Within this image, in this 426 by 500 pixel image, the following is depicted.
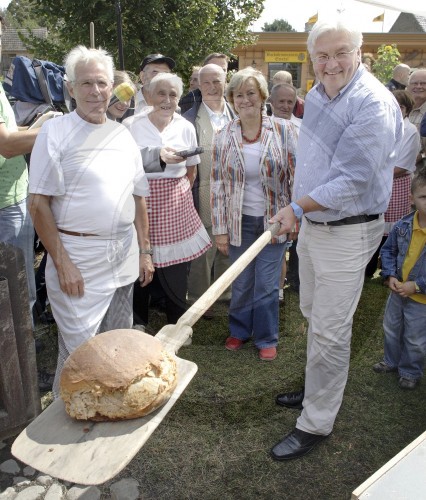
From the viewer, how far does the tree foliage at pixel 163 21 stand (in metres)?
1.38

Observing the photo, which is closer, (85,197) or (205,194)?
(85,197)

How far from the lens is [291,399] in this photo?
7.73 feet

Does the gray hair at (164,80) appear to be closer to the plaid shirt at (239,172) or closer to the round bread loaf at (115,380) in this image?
the plaid shirt at (239,172)

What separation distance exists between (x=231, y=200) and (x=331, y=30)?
0.66 metres

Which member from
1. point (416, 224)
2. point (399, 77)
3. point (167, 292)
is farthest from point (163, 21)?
point (399, 77)

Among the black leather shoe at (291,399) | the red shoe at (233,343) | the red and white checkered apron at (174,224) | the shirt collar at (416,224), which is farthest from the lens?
the black leather shoe at (291,399)

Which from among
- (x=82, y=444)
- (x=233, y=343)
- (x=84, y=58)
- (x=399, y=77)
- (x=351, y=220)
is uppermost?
(x=399, y=77)

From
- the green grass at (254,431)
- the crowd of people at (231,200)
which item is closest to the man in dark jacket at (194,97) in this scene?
the crowd of people at (231,200)

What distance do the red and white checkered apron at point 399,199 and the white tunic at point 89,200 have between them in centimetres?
145

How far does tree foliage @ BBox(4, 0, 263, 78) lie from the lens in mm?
1376

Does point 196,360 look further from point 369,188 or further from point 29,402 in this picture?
point 369,188

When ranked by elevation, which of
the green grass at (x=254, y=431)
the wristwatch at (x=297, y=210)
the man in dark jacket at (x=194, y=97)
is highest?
the man in dark jacket at (x=194, y=97)

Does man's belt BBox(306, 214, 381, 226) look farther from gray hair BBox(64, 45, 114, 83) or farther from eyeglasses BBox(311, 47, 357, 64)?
gray hair BBox(64, 45, 114, 83)

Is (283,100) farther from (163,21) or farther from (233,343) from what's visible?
(163,21)
